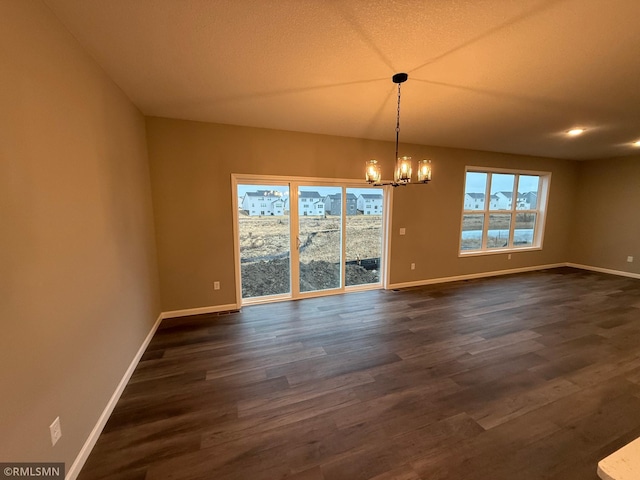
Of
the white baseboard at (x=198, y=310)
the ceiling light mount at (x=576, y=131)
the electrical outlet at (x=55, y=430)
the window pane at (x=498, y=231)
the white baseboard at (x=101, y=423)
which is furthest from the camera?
the window pane at (x=498, y=231)

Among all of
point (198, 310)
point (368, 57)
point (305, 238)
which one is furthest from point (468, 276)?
point (198, 310)

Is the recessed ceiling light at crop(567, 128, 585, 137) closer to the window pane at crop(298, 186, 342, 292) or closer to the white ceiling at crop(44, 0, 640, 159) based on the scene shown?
the white ceiling at crop(44, 0, 640, 159)

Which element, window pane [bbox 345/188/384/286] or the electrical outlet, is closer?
the electrical outlet

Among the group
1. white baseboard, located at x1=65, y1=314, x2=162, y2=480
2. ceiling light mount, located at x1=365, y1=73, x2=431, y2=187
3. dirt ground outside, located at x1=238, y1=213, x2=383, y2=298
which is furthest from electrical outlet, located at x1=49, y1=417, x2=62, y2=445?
ceiling light mount, located at x1=365, y1=73, x2=431, y2=187

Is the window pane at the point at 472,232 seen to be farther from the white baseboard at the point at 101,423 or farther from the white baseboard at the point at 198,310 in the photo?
the white baseboard at the point at 101,423

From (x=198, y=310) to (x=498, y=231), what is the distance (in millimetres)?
6266

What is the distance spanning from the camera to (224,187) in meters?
3.42

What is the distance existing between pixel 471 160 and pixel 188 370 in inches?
223

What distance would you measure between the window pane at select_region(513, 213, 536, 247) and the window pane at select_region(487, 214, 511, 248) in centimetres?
30

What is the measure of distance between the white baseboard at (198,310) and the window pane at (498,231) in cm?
548

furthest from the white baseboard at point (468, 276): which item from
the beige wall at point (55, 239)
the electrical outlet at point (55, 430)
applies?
the electrical outlet at point (55, 430)

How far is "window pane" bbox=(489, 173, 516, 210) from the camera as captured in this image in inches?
208

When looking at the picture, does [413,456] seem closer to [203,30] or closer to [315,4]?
[315,4]

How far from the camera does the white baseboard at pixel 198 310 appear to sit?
134 inches
